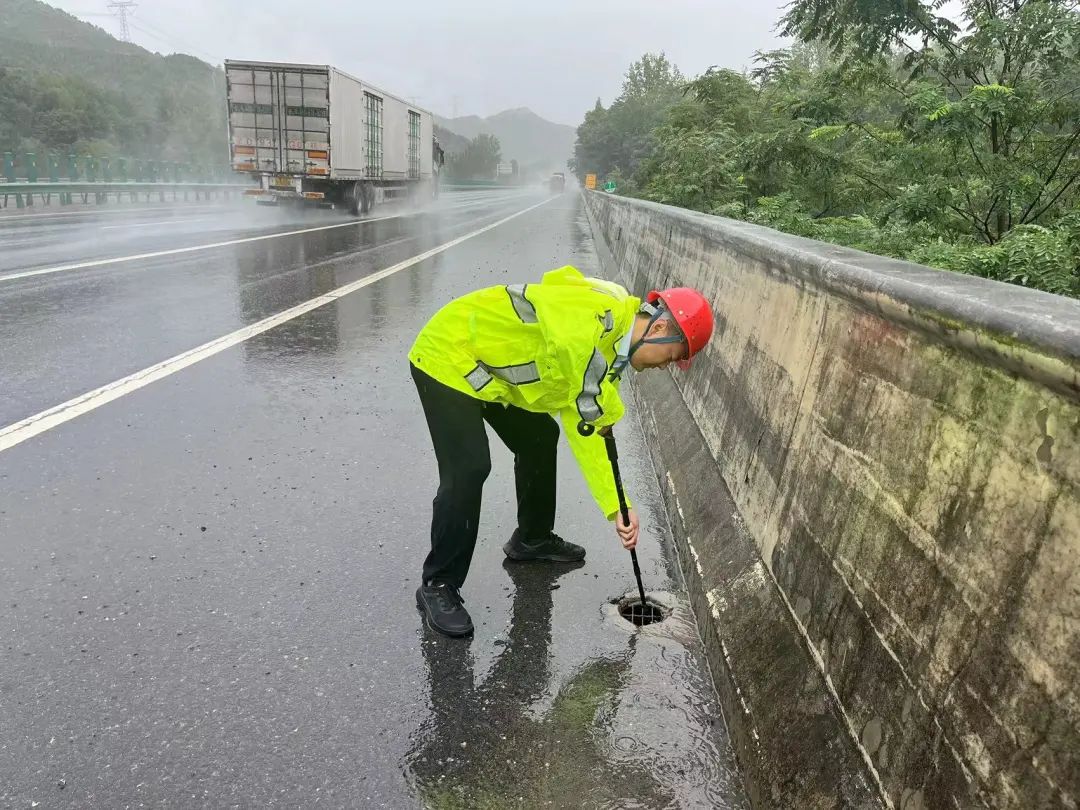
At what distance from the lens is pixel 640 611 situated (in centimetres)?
341

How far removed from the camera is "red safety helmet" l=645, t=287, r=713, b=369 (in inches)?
111

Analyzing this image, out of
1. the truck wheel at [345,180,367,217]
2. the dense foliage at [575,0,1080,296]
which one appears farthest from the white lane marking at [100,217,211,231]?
the dense foliage at [575,0,1080,296]

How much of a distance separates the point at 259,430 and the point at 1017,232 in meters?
5.84

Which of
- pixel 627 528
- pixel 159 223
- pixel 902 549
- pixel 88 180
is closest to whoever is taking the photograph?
pixel 902 549

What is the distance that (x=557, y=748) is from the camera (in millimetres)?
2539

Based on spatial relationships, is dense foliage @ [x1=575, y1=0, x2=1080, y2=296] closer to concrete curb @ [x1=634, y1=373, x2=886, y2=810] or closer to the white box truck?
concrete curb @ [x1=634, y1=373, x2=886, y2=810]

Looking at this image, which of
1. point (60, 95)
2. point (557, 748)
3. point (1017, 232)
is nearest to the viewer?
point (557, 748)

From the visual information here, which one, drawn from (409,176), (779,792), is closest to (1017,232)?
(779,792)

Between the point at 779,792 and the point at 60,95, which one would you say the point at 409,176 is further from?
the point at 779,792

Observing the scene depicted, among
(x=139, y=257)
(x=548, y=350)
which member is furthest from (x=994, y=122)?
(x=139, y=257)

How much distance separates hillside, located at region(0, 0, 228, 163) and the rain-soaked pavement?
171 feet

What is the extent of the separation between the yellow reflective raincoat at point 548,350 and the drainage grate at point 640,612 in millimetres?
562

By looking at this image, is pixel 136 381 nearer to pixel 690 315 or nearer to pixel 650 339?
pixel 650 339

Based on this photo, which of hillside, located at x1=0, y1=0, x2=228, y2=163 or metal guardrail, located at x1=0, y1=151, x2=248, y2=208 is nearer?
metal guardrail, located at x1=0, y1=151, x2=248, y2=208
